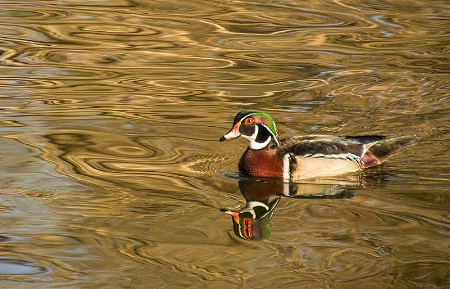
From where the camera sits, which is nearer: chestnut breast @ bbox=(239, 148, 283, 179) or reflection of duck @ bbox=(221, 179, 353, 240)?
reflection of duck @ bbox=(221, 179, 353, 240)

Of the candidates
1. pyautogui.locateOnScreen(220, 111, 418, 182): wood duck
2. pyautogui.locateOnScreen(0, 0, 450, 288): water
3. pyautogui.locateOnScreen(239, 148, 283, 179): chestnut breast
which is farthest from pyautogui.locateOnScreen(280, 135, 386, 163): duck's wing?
pyautogui.locateOnScreen(0, 0, 450, 288): water

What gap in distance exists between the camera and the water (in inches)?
264

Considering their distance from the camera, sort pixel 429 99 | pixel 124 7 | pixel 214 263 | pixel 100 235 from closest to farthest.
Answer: pixel 214 263, pixel 100 235, pixel 429 99, pixel 124 7

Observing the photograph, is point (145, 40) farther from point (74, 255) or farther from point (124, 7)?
point (74, 255)

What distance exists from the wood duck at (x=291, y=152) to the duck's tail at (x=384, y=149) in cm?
16

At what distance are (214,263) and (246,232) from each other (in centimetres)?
73

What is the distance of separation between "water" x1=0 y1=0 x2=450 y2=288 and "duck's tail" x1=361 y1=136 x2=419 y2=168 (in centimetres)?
14

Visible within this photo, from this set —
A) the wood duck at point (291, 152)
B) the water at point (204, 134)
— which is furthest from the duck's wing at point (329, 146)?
the water at point (204, 134)

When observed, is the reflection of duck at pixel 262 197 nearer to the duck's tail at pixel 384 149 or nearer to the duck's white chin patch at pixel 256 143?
the duck's white chin patch at pixel 256 143

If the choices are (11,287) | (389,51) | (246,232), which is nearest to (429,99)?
(389,51)

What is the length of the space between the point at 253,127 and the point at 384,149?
1.39 m

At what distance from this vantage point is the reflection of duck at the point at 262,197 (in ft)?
24.4

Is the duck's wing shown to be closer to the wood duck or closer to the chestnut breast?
the wood duck

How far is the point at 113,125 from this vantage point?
1007cm
